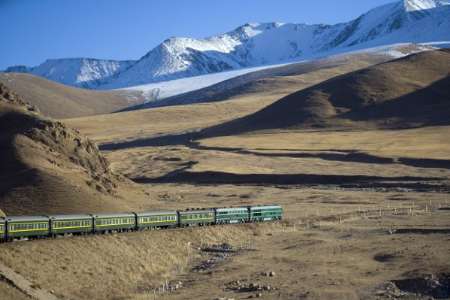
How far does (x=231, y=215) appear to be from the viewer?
71750mm

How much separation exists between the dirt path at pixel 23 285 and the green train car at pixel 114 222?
12.6 metres

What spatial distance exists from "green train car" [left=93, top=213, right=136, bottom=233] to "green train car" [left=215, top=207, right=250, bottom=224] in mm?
12448

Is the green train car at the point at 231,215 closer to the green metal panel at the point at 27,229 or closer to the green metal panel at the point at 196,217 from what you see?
the green metal panel at the point at 196,217

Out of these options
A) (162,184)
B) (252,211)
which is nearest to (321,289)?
(252,211)

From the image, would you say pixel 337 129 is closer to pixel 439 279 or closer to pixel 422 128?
pixel 422 128

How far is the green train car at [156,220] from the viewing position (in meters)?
60.0

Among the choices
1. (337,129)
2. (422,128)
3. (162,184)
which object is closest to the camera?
(162,184)

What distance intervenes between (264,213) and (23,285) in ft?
124

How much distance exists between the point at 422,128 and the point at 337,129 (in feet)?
73.5

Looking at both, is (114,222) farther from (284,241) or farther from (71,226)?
(284,241)

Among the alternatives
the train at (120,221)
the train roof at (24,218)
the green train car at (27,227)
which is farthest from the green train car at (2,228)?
the train roof at (24,218)

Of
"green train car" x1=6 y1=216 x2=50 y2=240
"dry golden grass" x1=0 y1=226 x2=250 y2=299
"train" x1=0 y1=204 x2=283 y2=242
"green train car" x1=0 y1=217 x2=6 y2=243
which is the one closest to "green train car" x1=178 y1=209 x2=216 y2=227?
"train" x1=0 y1=204 x2=283 y2=242

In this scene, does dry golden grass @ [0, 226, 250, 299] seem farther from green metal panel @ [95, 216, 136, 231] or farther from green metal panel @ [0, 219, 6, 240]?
green metal panel @ [95, 216, 136, 231]

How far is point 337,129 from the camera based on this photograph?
19038 cm
